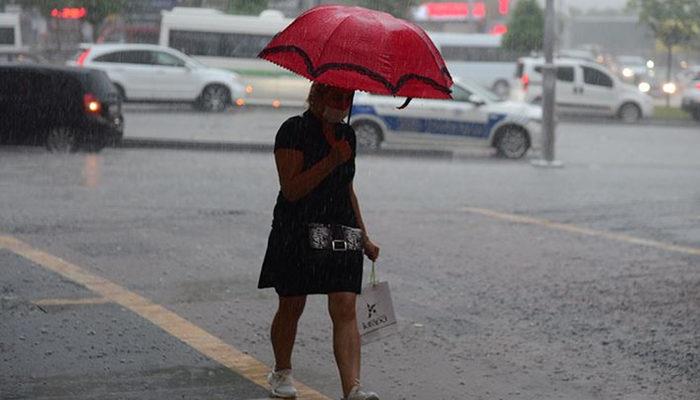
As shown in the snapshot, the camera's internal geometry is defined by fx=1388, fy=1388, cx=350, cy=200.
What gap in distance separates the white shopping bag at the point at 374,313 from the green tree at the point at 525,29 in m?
49.8

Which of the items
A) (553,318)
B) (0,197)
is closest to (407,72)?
(553,318)

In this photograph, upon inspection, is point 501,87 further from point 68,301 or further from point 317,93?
point 317,93

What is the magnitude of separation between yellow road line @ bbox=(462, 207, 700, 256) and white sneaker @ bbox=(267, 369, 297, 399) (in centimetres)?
657

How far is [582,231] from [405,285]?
3.88m

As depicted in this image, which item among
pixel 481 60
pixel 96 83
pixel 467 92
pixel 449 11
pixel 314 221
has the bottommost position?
pixel 314 221

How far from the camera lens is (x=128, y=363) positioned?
7.38 m

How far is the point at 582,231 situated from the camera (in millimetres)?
13695

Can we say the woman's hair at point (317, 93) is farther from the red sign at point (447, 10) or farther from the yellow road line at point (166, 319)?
the red sign at point (447, 10)

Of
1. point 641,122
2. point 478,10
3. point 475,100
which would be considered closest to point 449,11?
point 478,10

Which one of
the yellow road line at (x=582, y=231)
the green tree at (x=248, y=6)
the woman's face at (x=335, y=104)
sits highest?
the green tree at (x=248, y=6)

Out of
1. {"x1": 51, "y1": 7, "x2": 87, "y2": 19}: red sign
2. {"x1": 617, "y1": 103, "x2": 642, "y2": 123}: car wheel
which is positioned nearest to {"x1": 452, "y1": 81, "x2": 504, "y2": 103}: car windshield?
{"x1": 617, "y1": 103, "x2": 642, "y2": 123}: car wheel

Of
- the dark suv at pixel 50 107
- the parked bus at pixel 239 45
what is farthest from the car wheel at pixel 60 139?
the parked bus at pixel 239 45

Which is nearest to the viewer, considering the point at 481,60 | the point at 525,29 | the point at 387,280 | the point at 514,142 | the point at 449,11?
the point at 387,280

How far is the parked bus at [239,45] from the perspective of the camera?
41.0 metres
